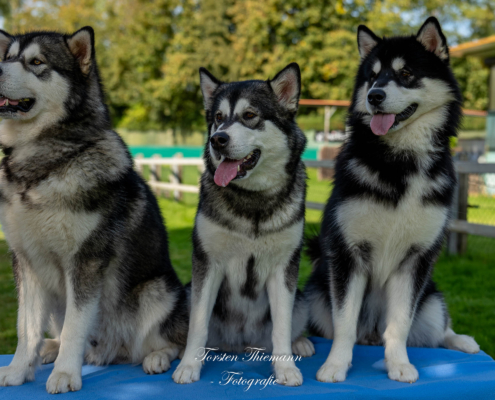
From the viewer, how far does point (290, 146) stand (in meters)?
2.88

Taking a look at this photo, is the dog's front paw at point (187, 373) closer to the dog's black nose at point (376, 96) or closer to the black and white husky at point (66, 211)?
the black and white husky at point (66, 211)

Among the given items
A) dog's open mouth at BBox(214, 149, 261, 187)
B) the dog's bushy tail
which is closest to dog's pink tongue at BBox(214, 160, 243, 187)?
dog's open mouth at BBox(214, 149, 261, 187)

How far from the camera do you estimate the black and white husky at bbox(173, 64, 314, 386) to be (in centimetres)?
269

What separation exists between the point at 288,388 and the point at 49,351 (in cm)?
158

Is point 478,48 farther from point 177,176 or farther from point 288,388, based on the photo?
point 288,388

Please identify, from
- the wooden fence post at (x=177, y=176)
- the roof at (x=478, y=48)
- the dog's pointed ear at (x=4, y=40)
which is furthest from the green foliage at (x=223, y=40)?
the dog's pointed ear at (x=4, y=40)

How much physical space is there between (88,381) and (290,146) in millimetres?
1828

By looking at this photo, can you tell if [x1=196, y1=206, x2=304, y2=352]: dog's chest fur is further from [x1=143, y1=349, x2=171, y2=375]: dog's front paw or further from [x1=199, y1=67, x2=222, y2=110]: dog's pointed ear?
[x1=199, y1=67, x2=222, y2=110]: dog's pointed ear

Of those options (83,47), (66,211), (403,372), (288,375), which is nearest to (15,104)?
(83,47)

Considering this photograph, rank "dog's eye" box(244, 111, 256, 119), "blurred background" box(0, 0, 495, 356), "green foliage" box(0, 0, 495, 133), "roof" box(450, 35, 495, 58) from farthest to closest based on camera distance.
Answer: "green foliage" box(0, 0, 495, 133) < "blurred background" box(0, 0, 495, 356) < "roof" box(450, 35, 495, 58) < "dog's eye" box(244, 111, 256, 119)

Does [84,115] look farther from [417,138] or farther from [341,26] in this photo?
[341,26]

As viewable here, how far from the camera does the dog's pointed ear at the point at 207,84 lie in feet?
10.0

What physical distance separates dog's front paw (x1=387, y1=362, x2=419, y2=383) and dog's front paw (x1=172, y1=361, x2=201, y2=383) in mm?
1118

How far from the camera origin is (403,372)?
2625mm
